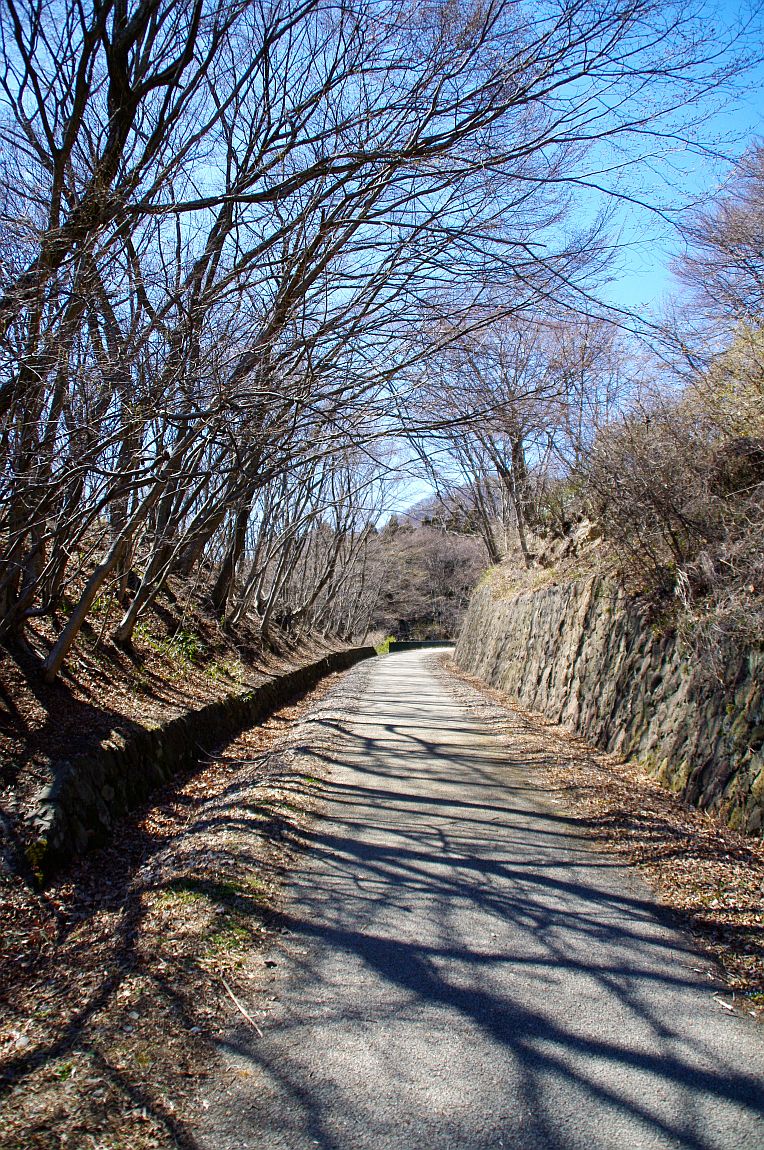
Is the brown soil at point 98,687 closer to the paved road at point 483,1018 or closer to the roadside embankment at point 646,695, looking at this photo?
the paved road at point 483,1018

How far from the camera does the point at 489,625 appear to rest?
77.3 feet

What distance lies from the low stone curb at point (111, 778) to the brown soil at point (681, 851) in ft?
13.1

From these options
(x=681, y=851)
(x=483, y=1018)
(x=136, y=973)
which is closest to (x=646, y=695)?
(x=681, y=851)

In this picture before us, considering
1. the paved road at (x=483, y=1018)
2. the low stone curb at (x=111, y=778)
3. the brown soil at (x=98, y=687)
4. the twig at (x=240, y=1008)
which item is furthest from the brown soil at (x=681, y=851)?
the brown soil at (x=98, y=687)

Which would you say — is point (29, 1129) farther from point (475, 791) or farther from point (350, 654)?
point (350, 654)

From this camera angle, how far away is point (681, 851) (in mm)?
5359

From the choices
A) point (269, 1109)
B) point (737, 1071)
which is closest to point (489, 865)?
point (737, 1071)

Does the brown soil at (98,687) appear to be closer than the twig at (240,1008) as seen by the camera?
No

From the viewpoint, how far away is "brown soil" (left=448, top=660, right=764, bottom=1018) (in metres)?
3.91

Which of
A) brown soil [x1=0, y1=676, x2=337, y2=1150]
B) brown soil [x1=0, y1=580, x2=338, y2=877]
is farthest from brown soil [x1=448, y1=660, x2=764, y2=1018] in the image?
brown soil [x1=0, y1=580, x2=338, y2=877]

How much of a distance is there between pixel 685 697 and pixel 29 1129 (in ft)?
21.1

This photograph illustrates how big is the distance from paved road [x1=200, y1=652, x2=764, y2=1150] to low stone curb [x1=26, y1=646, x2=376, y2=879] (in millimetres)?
1809

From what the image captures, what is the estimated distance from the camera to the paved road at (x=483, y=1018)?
261 centimetres

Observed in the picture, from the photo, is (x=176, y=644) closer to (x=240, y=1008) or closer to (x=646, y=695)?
(x=646, y=695)
